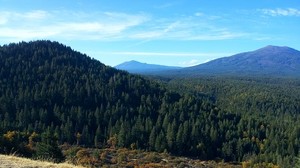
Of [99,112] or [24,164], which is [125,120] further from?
[24,164]

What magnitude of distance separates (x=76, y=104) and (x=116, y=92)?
24.5 m

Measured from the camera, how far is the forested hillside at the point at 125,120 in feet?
421

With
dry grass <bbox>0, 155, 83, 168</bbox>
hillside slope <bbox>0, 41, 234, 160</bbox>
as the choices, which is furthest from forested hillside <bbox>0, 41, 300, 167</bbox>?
dry grass <bbox>0, 155, 83, 168</bbox>

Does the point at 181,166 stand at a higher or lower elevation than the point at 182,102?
lower

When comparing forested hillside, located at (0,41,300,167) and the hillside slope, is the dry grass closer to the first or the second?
forested hillside, located at (0,41,300,167)

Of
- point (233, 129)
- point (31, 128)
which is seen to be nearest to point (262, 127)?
point (233, 129)

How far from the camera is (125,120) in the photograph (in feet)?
484

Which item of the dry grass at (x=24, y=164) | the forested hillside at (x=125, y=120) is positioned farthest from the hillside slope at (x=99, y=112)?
the dry grass at (x=24, y=164)

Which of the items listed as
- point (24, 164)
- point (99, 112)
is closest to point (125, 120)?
point (99, 112)

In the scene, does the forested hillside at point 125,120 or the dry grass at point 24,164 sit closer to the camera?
the dry grass at point 24,164

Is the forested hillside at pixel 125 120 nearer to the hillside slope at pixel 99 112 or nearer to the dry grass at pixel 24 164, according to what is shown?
the hillside slope at pixel 99 112

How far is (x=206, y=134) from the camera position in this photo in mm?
136750

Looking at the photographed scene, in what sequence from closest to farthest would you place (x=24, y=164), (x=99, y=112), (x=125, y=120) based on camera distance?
(x=24, y=164), (x=125, y=120), (x=99, y=112)

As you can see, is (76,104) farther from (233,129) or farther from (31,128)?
(233,129)
